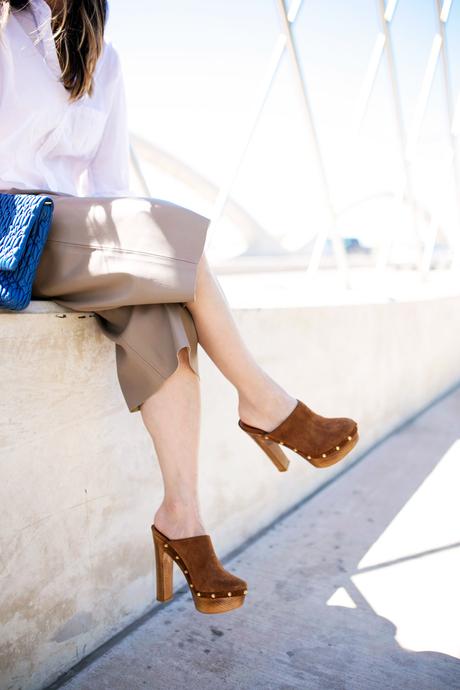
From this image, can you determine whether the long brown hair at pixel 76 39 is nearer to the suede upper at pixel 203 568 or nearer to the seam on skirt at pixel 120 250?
the seam on skirt at pixel 120 250

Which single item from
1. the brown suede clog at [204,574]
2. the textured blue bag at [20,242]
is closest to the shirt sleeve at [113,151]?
the textured blue bag at [20,242]

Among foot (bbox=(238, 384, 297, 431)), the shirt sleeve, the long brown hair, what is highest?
the long brown hair

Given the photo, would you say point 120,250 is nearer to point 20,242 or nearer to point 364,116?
point 20,242

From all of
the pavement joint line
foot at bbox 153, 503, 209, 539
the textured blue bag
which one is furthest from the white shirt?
the pavement joint line

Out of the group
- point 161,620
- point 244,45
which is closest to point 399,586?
point 161,620

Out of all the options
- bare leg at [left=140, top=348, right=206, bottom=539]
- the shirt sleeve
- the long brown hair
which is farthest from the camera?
the shirt sleeve

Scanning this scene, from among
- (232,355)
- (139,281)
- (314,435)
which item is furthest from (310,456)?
(139,281)

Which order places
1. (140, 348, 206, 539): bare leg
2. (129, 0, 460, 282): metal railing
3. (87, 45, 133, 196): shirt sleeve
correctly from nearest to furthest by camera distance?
(140, 348, 206, 539): bare leg
(87, 45, 133, 196): shirt sleeve
(129, 0, 460, 282): metal railing

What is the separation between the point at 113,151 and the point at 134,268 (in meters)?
0.46

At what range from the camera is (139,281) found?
3.60 feet

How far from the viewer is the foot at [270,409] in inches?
51.1

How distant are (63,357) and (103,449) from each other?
22 cm

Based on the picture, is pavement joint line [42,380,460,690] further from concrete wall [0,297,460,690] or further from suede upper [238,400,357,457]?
suede upper [238,400,357,457]

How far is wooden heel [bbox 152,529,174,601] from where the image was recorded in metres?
1.23
